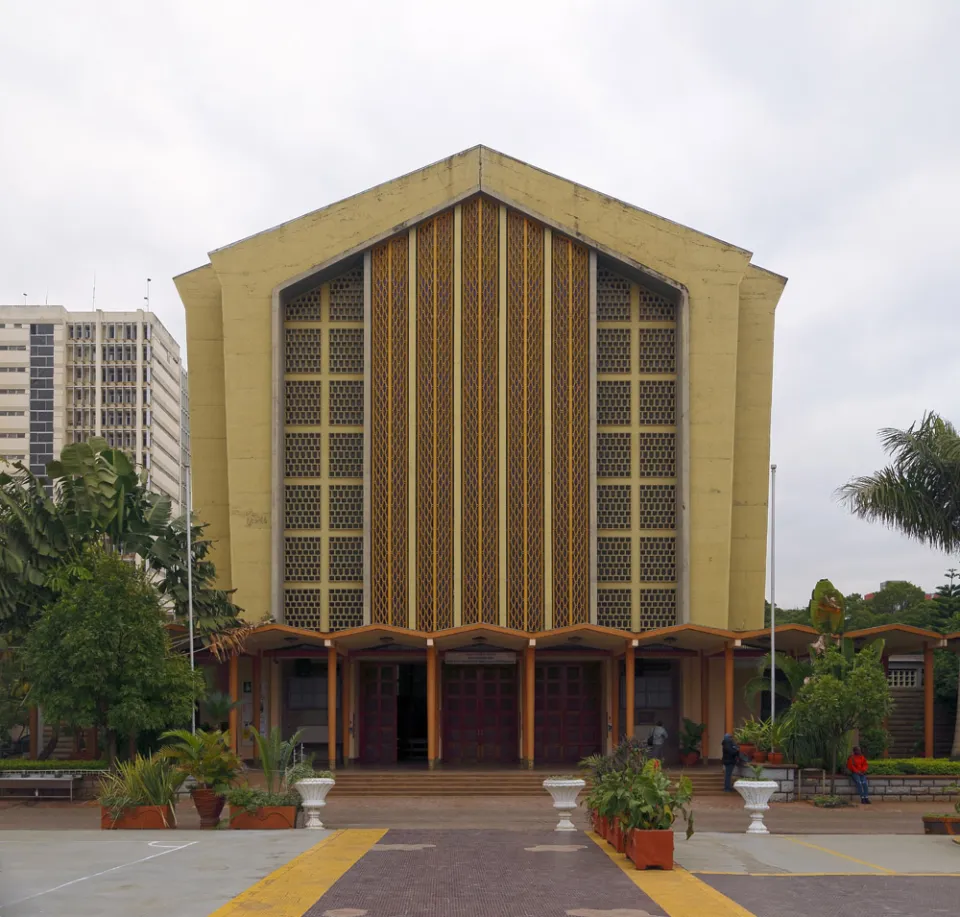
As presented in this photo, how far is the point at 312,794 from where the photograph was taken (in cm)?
2273

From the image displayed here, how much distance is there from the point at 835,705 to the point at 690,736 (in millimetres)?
9097

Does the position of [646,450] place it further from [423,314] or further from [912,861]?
[912,861]

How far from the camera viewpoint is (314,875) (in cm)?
1582

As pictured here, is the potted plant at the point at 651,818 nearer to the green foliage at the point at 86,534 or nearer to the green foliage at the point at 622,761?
the green foliage at the point at 622,761

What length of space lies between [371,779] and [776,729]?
31.3 ft

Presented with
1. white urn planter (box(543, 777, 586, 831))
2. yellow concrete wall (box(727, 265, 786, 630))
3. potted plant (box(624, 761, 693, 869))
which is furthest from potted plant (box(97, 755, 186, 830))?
yellow concrete wall (box(727, 265, 786, 630))

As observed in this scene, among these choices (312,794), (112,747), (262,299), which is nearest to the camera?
(312,794)

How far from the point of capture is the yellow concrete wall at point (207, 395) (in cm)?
3941

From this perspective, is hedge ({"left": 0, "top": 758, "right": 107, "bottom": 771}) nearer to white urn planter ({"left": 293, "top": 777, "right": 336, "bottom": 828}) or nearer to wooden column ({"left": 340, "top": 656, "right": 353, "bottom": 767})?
wooden column ({"left": 340, "top": 656, "right": 353, "bottom": 767})

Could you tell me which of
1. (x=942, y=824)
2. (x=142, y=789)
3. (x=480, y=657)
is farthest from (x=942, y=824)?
(x=480, y=657)

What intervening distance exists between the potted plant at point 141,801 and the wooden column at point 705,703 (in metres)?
19.1

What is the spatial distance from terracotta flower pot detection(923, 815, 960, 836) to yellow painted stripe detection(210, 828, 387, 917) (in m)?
9.16

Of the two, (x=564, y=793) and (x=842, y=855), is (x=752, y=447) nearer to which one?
(x=564, y=793)

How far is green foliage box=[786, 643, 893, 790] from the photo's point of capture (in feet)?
94.1
